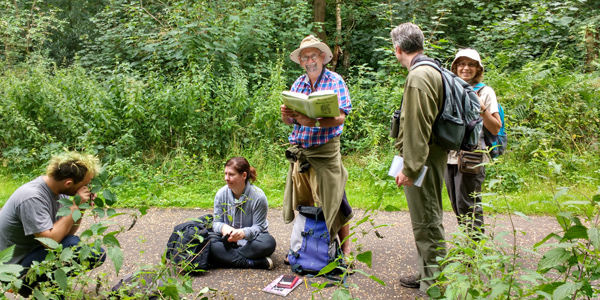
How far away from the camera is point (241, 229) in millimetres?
4336

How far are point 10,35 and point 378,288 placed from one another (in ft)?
39.1

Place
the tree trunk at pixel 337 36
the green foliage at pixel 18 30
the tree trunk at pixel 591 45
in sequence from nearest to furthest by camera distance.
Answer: the tree trunk at pixel 591 45, the green foliage at pixel 18 30, the tree trunk at pixel 337 36

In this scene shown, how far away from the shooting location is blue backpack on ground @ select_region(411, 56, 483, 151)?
328cm

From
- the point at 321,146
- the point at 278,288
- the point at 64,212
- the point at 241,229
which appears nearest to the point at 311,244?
the point at 278,288

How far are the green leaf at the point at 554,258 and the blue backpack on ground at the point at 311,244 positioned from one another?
241cm

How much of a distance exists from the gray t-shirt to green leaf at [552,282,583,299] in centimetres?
323

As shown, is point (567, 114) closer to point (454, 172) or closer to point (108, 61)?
point (454, 172)

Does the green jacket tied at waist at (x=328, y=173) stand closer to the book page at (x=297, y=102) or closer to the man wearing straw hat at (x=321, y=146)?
the man wearing straw hat at (x=321, y=146)

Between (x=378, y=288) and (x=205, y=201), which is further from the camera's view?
(x=205, y=201)

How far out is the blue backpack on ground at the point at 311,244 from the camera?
4.24 metres

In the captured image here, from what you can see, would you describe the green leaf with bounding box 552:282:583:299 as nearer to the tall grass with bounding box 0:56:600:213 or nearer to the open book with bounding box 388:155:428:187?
the open book with bounding box 388:155:428:187

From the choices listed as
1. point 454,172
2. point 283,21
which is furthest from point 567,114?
point 283,21

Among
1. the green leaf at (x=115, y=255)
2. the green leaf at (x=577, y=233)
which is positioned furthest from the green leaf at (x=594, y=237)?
the green leaf at (x=115, y=255)

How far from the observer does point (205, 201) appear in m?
6.35
